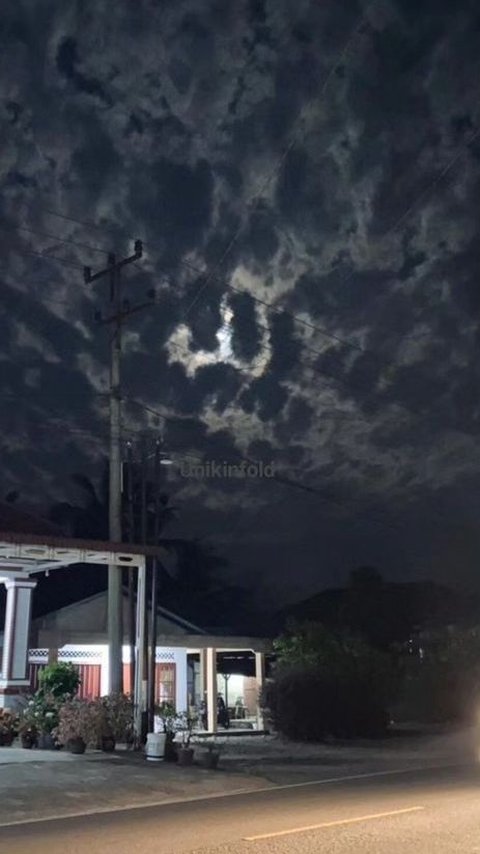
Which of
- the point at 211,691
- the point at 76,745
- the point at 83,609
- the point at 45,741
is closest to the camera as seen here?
the point at 76,745

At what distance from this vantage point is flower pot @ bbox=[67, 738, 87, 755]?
698 inches

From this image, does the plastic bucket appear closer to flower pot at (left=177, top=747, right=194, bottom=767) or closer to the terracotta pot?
flower pot at (left=177, top=747, right=194, bottom=767)

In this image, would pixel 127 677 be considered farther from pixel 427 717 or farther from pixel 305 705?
pixel 427 717

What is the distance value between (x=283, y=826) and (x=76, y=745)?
8.52m

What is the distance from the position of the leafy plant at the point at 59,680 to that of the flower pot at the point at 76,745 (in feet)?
7.63

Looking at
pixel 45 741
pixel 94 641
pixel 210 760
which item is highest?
pixel 94 641

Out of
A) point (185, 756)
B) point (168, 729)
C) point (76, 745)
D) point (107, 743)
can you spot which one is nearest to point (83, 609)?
point (168, 729)

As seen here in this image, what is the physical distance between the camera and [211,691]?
93.5 ft

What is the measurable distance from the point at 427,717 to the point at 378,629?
18.7 ft

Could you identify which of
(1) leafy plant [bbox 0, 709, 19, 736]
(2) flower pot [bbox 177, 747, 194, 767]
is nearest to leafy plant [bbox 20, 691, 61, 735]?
(1) leafy plant [bbox 0, 709, 19, 736]

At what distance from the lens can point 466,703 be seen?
33.4 metres

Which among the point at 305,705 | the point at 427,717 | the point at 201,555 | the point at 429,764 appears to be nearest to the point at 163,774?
the point at 429,764

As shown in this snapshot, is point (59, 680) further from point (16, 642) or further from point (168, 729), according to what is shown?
point (168, 729)

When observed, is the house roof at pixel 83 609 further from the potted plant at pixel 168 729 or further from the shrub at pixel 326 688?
the potted plant at pixel 168 729
